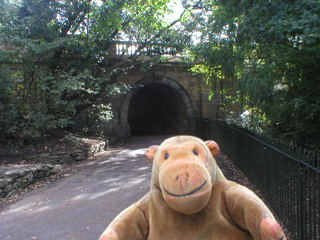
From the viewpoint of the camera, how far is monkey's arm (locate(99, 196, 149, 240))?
210 centimetres

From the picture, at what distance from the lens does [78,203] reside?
602 centimetres

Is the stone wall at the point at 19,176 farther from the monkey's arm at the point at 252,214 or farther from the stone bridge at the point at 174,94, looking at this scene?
the stone bridge at the point at 174,94

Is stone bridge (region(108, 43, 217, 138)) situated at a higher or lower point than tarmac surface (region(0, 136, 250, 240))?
higher

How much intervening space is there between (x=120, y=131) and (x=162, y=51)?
5270 millimetres

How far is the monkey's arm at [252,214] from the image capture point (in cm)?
180

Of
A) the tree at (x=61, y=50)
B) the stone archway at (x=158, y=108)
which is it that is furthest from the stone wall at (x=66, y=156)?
the stone archway at (x=158, y=108)

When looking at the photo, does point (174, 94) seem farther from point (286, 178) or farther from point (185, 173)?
point (185, 173)

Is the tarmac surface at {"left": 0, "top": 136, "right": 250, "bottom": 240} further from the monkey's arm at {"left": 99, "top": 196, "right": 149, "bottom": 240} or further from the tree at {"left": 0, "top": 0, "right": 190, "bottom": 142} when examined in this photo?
the tree at {"left": 0, "top": 0, "right": 190, "bottom": 142}

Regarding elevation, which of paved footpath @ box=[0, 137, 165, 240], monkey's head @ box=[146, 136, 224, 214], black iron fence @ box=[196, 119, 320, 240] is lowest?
paved footpath @ box=[0, 137, 165, 240]

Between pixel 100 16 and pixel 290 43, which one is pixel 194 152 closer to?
pixel 290 43

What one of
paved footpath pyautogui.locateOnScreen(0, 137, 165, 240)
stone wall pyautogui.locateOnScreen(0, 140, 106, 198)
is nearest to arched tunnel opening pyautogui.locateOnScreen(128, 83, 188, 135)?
stone wall pyautogui.locateOnScreen(0, 140, 106, 198)

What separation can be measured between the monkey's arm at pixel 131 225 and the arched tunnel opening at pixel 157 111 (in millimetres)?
15942

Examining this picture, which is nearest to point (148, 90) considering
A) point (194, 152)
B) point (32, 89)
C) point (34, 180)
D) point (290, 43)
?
point (32, 89)

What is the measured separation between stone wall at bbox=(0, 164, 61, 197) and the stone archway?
28.6ft
